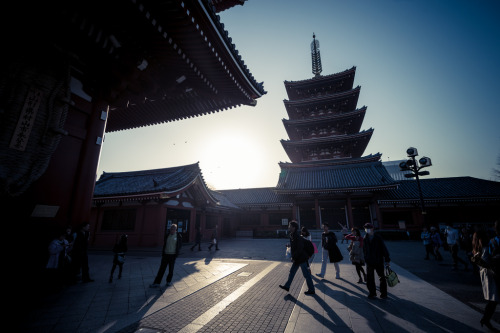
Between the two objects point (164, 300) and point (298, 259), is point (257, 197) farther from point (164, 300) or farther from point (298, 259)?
point (164, 300)

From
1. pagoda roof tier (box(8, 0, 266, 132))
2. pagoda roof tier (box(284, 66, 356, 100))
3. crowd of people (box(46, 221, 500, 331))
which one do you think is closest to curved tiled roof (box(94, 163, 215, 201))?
crowd of people (box(46, 221, 500, 331))

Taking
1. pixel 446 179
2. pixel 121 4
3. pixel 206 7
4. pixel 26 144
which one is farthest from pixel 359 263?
pixel 446 179

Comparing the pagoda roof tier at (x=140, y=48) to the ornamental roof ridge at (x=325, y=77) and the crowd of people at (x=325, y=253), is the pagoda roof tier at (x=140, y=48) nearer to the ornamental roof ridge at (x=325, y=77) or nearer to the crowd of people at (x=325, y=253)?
the crowd of people at (x=325, y=253)

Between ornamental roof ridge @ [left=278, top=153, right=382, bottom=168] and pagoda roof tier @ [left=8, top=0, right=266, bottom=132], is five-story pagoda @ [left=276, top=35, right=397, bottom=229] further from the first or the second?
pagoda roof tier @ [left=8, top=0, right=266, bottom=132]

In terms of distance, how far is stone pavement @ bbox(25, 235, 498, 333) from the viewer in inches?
122

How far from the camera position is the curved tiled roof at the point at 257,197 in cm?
2255

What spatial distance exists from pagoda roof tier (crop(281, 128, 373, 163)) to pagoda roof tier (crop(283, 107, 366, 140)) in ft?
6.78

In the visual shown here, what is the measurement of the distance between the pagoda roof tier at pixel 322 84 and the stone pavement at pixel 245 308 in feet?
73.4

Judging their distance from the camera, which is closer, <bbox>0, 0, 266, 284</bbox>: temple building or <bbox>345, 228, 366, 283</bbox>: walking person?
<bbox>0, 0, 266, 284</bbox>: temple building

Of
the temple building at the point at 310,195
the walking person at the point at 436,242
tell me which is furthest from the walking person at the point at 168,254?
the walking person at the point at 436,242

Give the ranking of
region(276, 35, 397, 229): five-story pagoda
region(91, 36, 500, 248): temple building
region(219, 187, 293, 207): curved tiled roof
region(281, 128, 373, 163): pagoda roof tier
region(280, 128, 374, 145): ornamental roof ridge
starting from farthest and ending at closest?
region(219, 187, 293, 207): curved tiled roof
region(281, 128, 373, 163): pagoda roof tier
region(280, 128, 374, 145): ornamental roof ridge
region(276, 35, 397, 229): five-story pagoda
region(91, 36, 500, 248): temple building

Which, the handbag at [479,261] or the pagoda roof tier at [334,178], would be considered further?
the pagoda roof tier at [334,178]

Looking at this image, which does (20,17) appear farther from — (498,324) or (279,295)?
(498,324)

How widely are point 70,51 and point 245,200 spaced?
21698 millimetres
